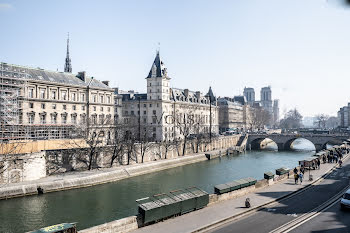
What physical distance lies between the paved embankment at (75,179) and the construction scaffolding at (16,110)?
1045cm

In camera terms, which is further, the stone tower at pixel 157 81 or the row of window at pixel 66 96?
the stone tower at pixel 157 81

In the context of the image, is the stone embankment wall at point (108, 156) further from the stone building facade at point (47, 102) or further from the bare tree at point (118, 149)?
the stone building facade at point (47, 102)

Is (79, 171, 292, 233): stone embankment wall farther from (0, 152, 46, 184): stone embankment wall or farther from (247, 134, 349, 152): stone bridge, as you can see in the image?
(247, 134, 349, 152): stone bridge

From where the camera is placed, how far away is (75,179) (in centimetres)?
4772

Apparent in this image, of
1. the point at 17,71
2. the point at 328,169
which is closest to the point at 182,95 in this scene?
the point at 17,71

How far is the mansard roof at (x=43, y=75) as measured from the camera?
57.2 metres

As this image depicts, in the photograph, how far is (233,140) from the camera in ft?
359

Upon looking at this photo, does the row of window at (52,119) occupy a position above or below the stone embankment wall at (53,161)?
above

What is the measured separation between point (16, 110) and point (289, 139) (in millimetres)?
86465

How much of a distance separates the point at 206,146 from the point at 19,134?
52022 millimetres

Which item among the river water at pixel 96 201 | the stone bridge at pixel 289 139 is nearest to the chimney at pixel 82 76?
the river water at pixel 96 201

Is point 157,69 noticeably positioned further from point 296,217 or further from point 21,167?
point 296,217

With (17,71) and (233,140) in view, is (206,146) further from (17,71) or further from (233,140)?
(17,71)

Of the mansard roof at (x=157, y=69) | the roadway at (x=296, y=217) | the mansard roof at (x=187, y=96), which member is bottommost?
the roadway at (x=296, y=217)
